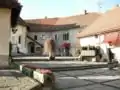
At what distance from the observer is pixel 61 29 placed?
60938 mm

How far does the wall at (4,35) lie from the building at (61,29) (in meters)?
37.5

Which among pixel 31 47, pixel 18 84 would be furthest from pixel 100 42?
pixel 31 47

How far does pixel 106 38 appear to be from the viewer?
28.2 metres

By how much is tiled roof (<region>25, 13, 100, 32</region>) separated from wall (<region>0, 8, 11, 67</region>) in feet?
139

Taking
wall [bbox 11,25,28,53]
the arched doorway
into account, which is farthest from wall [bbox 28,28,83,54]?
wall [bbox 11,25,28,53]

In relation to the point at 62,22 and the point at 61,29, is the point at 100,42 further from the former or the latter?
the point at 62,22

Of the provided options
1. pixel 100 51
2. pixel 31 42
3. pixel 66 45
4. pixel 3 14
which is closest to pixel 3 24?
pixel 3 14

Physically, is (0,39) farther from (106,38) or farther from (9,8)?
(106,38)

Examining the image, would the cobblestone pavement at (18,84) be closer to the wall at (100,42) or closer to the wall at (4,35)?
the wall at (4,35)

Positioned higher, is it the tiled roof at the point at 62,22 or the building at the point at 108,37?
the tiled roof at the point at 62,22

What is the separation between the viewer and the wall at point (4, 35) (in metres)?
14.4

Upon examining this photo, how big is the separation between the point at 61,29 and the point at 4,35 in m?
46.6

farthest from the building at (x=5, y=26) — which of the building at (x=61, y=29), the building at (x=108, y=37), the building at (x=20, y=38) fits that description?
the building at (x=20, y=38)

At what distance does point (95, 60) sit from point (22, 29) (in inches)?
1459
